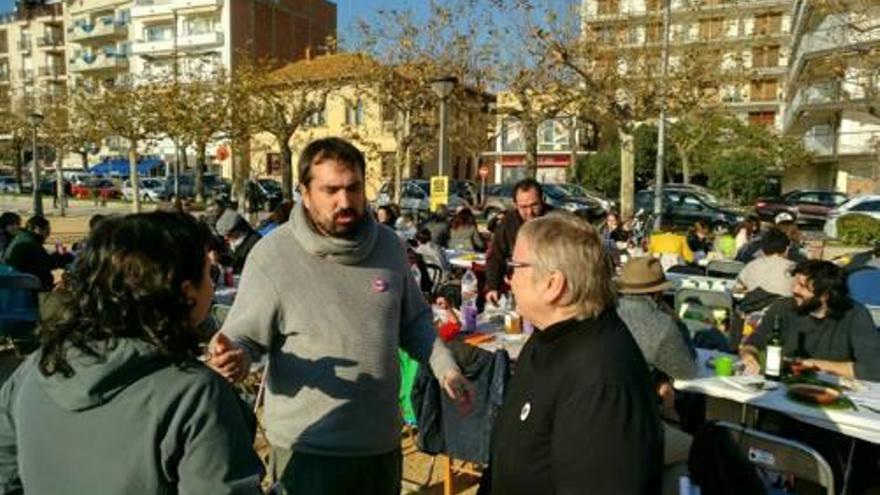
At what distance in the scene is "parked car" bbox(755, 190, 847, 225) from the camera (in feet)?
83.3

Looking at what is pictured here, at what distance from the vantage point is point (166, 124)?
26875 millimetres

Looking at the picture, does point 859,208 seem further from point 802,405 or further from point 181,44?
point 181,44

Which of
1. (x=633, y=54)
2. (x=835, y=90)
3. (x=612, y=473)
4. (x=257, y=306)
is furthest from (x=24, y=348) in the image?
(x=835, y=90)

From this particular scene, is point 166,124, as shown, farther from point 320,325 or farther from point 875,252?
point 320,325

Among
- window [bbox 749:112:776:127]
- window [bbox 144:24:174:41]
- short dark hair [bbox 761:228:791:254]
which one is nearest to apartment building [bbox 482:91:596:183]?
window [bbox 749:112:776:127]

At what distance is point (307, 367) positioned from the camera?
7.95 ft

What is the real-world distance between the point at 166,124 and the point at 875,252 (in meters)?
24.2

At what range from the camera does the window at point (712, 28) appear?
77.6ft

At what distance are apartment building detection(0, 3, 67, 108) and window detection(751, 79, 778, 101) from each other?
5753cm

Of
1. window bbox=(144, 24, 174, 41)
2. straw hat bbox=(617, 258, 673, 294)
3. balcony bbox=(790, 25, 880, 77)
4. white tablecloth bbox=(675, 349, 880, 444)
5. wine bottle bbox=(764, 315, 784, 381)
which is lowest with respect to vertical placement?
white tablecloth bbox=(675, 349, 880, 444)

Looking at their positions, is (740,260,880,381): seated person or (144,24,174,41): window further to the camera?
(144,24,174,41): window

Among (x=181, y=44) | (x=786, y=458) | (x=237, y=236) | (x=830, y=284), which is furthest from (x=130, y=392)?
(x=181, y=44)

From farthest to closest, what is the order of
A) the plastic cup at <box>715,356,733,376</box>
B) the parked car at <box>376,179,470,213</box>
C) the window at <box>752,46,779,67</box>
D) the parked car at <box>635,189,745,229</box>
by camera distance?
the window at <box>752,46,779,67</box> → the parked car at <box>376,179,470,213</box> → the parked car at <box>635,189,745,229</box> → the plastic cup at <box>715,356,733,376</box>

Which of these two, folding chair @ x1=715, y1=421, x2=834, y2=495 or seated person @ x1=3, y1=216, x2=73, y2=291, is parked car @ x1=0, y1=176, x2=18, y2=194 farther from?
folding chair @ x1=715, y1=421, x2=834, y2=495
